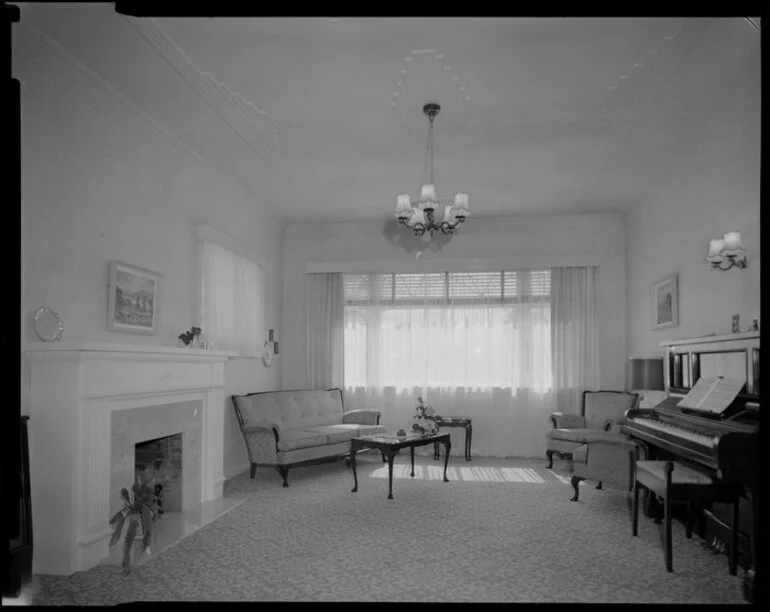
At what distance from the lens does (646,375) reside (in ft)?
22.4

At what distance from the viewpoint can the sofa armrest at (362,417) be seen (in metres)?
8.04

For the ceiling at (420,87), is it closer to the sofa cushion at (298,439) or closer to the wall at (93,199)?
the wall at (93,199)

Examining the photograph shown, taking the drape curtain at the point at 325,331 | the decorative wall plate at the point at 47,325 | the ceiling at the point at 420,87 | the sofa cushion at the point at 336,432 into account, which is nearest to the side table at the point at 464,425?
the sofa cushion at the point at 336,432

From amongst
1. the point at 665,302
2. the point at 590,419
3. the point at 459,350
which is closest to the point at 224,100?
the point at 665,302

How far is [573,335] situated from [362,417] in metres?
3.07

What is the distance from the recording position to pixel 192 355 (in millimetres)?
5301

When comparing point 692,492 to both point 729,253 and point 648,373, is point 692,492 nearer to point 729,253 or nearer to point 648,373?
point 729,253

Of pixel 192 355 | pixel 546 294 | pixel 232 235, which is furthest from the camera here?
pixel 546 294

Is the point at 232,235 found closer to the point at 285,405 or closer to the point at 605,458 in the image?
the point at 285,405

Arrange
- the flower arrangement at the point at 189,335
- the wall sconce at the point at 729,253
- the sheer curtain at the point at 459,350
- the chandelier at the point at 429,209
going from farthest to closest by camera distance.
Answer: the sheer curtain at the point at 459,350 → the flower arrangement at the point at 189,335 → the chandelier at the point at 429,209 → the wall sconce at the point at 729,253

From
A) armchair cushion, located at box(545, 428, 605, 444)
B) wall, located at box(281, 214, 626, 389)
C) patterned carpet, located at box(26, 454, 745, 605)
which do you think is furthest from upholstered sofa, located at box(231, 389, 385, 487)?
armchair cushion, located at box(545, 428, 605, 444)

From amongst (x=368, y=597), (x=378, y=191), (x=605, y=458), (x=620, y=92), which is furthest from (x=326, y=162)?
(x=368, y=597)

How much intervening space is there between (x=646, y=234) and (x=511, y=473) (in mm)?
3311

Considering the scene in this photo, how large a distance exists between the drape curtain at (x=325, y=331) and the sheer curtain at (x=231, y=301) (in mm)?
1036
